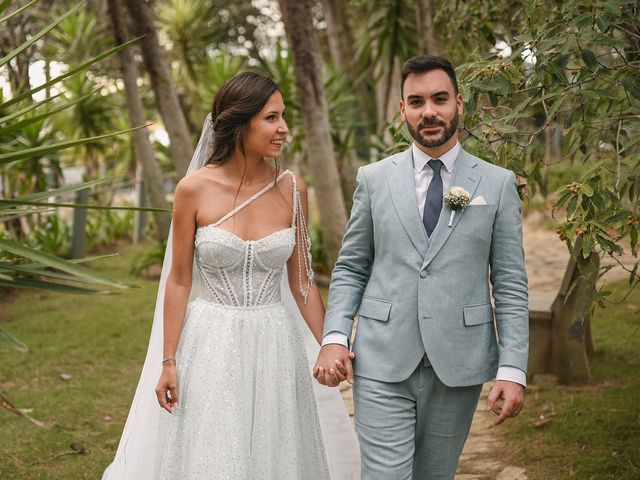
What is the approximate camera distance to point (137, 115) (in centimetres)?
1054

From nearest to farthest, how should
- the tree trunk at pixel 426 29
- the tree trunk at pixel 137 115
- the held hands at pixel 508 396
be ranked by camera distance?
the held hands at pixel 508 396 → the tree trunk at pixel 137 115 → the tree trunk at pixel 426 29

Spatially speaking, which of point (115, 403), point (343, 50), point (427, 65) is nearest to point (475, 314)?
point (427, 65)

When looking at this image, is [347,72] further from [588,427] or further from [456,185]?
[456,185]

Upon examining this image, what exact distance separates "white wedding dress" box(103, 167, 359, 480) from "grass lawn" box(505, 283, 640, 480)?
1562mm

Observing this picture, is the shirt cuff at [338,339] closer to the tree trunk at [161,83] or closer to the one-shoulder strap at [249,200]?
the one-shoulder strap at [249,200]

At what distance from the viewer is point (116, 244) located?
1513cm

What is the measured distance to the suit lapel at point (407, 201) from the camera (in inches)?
120

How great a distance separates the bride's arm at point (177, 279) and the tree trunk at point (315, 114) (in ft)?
17.6

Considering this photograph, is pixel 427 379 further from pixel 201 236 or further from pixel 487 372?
pixel 201 236

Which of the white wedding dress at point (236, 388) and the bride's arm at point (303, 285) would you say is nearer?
the white wedding dress at point (236, 388)

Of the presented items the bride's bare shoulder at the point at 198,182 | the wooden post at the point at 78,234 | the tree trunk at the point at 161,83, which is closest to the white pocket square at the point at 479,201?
the bride's bare shoulder at the point at 198,182

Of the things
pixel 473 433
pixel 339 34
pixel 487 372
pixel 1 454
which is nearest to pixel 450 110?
pixel 487 372

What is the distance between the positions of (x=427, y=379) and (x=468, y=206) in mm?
584

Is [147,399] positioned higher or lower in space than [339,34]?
lower
